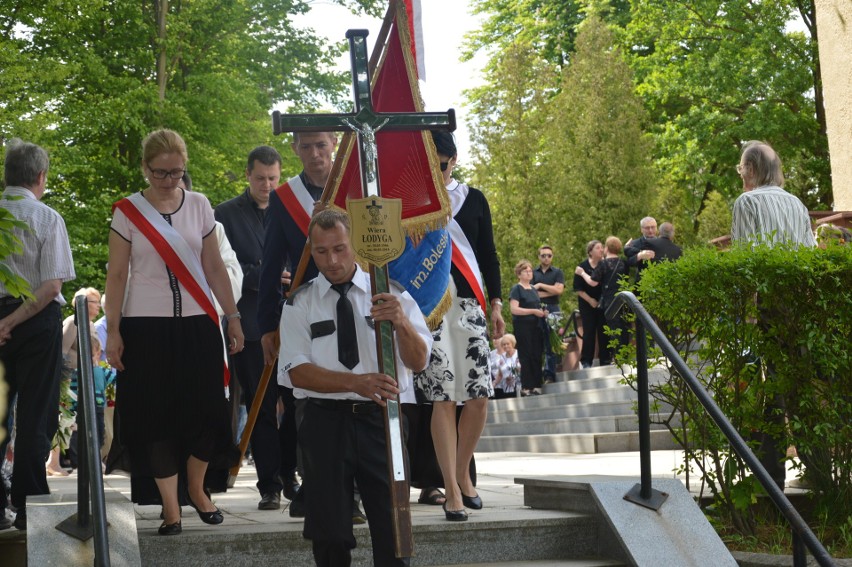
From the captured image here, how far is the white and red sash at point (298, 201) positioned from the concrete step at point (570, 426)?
252 inches

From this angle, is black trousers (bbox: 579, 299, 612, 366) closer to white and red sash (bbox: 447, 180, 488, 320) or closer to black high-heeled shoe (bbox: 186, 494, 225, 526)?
white and red sash (bbox: 447, 180, 488, 320)

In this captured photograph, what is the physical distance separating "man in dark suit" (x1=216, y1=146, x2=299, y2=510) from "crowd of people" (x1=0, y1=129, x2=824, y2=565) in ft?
0.04

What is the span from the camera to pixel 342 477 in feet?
16.3

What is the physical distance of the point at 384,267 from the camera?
5094 mm

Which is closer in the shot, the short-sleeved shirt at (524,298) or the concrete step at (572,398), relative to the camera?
the concrete step at (572,398)

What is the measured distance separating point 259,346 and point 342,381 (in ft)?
9.22

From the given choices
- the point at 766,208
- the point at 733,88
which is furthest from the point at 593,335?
the point at 733,88

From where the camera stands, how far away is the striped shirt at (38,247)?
6.68 meters

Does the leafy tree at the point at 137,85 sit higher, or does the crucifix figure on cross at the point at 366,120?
the leafy tree at the point at 137,85

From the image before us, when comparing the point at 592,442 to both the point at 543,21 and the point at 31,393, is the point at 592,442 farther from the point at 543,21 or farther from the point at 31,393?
the point at 543,21

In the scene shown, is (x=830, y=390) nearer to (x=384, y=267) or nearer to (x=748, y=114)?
(x=384, y=267)

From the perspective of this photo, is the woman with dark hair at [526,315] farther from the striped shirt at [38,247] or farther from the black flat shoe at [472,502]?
the striped shirt at [38,247]

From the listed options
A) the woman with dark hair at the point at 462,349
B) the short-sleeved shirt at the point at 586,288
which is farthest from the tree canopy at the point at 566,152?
the woman with dark hair at the point at 462,349

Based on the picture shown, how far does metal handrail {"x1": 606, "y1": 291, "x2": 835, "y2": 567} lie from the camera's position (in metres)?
5.38
